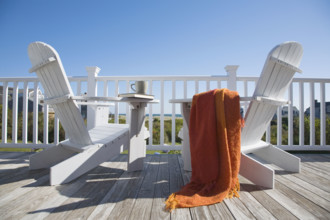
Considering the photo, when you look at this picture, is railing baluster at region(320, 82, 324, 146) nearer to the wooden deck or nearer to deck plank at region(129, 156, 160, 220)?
the wooden deck

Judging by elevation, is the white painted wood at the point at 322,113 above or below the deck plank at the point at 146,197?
above

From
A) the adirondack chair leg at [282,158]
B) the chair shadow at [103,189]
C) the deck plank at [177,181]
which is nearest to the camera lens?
the deck plank at [177,181]

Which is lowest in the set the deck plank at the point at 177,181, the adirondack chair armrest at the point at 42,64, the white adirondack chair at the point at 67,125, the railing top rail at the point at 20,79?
the deck plank at the point at 177,181

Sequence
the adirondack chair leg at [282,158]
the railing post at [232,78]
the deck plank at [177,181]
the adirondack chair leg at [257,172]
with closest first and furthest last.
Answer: the deck plank at [177,181] → the adirondack chair leg at [257,172] → the adirondack chair leg at [282,158] → the railing post at [232,78]

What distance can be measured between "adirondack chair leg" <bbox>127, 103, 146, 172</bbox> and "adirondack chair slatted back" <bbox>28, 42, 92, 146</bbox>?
1.21ft

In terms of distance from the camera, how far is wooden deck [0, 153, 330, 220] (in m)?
0.82

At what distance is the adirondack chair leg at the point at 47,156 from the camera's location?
160 centimetres

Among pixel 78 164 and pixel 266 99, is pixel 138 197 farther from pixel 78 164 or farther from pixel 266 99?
pixel 266 99

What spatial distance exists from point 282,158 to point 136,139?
137 centimetres

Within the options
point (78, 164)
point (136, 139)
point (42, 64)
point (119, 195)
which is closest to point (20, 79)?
point (42, 64)

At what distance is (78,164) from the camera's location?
1.28m

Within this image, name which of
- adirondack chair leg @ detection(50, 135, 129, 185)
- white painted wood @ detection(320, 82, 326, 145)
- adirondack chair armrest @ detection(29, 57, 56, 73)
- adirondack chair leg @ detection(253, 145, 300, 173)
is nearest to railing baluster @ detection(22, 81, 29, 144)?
adirondack chair armrest @ detection(29, 57, 56, 73)

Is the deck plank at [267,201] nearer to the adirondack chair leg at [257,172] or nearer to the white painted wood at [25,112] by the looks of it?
the adirondack chair leg at [257,172]

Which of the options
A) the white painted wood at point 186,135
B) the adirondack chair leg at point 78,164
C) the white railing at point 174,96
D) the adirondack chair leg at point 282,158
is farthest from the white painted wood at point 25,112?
the adirondack chair leg at point 282,158
